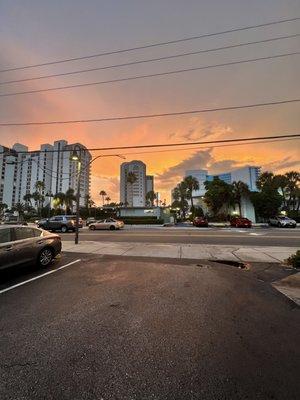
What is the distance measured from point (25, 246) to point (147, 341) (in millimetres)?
5811

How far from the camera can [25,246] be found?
8117mm

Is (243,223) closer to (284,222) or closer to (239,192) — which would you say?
(284,222)

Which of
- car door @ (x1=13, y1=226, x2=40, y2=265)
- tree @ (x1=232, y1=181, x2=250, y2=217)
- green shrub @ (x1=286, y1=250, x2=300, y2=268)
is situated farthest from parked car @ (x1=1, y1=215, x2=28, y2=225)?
tree @ (x1=232, y1=181, x2=250, y2=217)

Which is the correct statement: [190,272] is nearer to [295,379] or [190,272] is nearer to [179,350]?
[179,350]

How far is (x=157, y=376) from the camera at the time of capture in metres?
2.95

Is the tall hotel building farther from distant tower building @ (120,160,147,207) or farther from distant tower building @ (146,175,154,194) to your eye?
distant tower building @ (146,175,154,194)

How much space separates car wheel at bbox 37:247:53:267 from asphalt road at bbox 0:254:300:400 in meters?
1.79

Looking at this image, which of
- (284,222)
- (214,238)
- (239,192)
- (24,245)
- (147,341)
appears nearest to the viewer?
(147,341)

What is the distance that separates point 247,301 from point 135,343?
10.1 feet

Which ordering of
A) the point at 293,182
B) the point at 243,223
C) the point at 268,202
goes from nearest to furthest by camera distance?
the point at 243,223
the point at 268,202
the point at 293,182

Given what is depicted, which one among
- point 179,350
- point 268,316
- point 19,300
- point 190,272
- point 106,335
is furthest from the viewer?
point 190,272

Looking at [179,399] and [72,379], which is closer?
[179,399]

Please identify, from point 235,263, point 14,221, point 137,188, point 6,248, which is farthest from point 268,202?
point 137,188

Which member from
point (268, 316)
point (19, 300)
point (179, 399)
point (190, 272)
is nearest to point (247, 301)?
point (268, 316)
